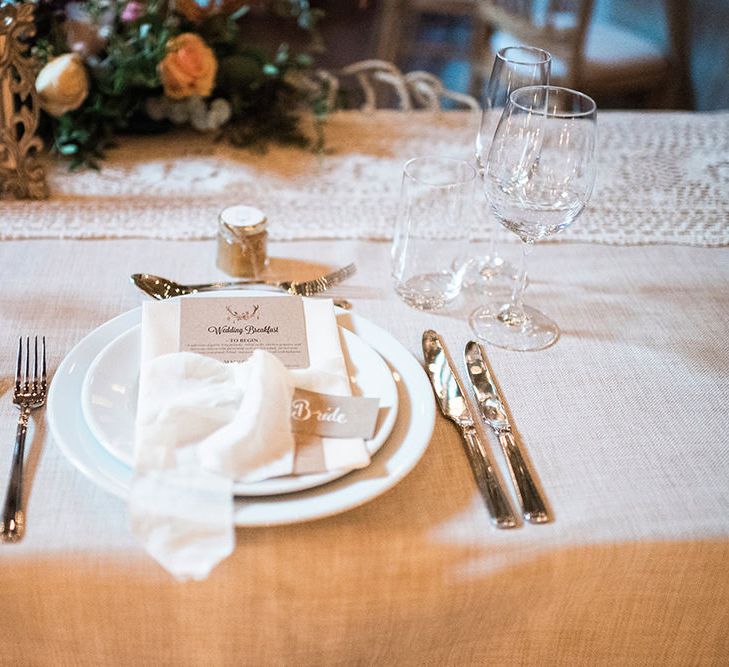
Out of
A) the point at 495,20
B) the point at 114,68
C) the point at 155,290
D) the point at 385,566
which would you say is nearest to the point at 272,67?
the point at 114,68

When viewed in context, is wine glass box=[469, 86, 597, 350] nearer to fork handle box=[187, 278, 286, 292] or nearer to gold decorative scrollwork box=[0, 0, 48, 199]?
fork handle box=[187, 278, 286, 292]

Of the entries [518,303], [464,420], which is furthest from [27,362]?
[518,303]

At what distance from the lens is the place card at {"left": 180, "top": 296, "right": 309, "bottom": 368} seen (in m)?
0.72

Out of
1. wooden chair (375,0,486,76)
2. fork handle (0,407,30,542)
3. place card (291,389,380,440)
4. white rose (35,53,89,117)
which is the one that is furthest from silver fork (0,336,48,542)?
wooden chair (375,0,486,76)

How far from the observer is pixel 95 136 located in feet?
3.96

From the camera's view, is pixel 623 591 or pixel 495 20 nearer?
pixel 623 591

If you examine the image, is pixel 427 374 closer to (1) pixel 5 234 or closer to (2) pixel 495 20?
(1) pixel 5 234

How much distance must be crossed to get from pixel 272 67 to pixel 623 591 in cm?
98

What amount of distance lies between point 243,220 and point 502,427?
1.29 feet

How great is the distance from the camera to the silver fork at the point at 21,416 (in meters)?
0.59

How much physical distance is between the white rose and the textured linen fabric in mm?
450

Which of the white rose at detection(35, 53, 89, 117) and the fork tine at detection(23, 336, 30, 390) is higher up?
the white rose at detection(35, 53, 89, 117)

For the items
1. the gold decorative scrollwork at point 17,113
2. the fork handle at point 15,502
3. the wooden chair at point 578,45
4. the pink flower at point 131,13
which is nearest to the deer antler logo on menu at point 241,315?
the fork handle at point 15,502

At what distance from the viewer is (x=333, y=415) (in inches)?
25.4
